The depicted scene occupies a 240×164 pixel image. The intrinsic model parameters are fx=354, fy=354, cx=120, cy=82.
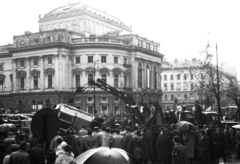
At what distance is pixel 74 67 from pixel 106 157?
202 feet

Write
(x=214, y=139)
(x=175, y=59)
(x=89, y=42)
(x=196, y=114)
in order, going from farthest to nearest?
(x=175, y=59)
(x=89, y=42)
(x=196, y=114)
(x=214, y=139)

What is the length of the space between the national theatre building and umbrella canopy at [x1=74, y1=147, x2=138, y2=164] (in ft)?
186

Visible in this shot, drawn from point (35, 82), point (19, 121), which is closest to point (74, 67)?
point (35, 82)

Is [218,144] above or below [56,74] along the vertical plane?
below

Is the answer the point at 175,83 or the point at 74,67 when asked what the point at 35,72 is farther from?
the point at 175,83

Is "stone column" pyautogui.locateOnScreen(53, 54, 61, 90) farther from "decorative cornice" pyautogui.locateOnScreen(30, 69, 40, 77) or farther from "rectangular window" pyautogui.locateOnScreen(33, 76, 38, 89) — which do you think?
"rectangular window" pyautogui.locateOnScreen(33, 76, 38, 89)

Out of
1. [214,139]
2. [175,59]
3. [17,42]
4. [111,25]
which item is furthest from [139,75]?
[214,139]

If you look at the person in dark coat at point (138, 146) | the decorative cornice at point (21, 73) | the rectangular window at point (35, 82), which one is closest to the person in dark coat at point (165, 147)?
the person in dark coat at point (138, 146)

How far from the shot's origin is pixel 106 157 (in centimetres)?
654

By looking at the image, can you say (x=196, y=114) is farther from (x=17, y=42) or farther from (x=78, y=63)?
(x=17, y=42)

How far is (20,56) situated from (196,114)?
54246 millimetres

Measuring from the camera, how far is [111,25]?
281 feet

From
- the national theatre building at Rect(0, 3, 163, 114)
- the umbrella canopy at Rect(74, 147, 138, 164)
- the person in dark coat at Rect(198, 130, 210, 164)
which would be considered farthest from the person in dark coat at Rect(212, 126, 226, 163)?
the national theatre building at Rect(0, 3, 163, 114)

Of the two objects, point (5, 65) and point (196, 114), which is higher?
point (5, 65)
